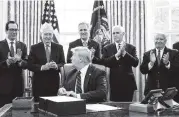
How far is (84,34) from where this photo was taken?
530 centimetres

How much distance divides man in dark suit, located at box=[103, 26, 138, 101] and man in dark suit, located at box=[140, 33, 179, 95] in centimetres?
33

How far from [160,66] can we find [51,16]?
2868 mm

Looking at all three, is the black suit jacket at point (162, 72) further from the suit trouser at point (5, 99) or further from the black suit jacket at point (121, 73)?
the suit trouser at point (5, 99)

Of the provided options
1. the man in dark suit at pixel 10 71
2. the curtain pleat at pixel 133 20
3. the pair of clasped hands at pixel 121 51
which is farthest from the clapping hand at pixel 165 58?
the man in dark suit at pixel 10 71

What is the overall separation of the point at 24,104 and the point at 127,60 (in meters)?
2.63

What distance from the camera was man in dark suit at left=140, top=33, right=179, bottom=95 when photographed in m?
4.82

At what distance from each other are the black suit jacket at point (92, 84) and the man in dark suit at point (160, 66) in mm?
1559

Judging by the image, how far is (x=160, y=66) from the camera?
192 inches

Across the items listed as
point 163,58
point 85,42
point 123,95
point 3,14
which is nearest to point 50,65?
point 85,42

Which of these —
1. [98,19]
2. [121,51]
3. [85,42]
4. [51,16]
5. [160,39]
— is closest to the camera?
[160,39]

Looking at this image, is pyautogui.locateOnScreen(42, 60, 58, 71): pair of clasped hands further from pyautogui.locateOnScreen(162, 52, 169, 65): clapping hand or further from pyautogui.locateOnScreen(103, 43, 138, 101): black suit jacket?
pyautogui.locateOnScreen(162, 52, 169, 65): clapping hand

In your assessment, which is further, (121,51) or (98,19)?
(98,19)

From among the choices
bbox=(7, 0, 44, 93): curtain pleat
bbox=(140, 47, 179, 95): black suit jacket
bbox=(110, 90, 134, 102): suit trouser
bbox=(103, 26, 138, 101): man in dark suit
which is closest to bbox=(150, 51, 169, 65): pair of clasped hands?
bbox=(140, 47, 179, 95): black suit jacket

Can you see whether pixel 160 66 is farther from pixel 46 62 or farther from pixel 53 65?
pixel 46 62
